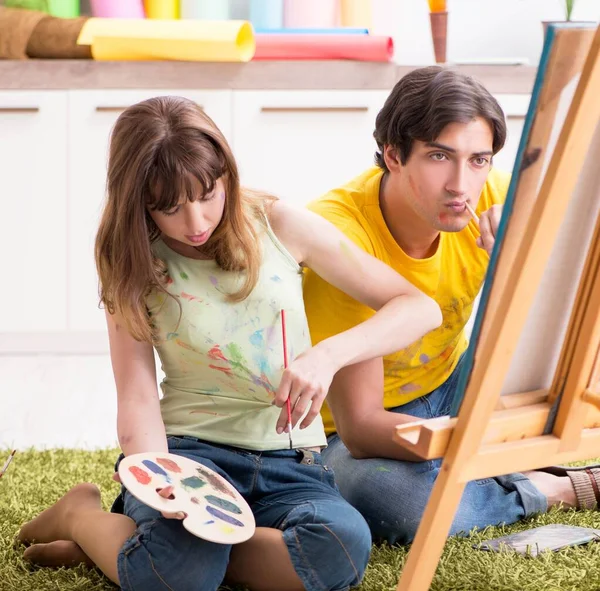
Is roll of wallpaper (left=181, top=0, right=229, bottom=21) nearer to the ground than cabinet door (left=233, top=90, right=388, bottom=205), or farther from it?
farther from it

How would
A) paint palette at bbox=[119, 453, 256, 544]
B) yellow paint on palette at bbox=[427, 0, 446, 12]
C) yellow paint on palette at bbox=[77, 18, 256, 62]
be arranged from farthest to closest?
yellow paint on palette at bbox=[427, 0, 446, 12] → yellow paint on palette at bbox=[77, 18, 256, 62] → paint palette at bbox=[119, 453, 256, 544]

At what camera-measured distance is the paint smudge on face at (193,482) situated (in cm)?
118

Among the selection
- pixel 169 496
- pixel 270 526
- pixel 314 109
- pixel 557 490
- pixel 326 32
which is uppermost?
pixel 326 32

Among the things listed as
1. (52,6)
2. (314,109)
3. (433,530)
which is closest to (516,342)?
(433,530)

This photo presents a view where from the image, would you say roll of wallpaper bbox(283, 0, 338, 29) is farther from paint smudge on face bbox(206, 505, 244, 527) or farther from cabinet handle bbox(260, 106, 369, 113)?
paint smudge on face bbox(206, 505, 244, 527)

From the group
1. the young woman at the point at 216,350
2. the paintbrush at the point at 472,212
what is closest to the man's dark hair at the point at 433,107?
the paintbrush at the point at 472,212

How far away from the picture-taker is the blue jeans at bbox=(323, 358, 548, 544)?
4.72ft

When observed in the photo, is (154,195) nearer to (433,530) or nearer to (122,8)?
(433,530)

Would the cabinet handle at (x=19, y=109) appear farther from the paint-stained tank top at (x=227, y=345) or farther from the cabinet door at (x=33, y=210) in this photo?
the paint-stained tank top at (x=227, y=345)

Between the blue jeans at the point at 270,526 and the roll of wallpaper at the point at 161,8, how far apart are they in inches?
83.6

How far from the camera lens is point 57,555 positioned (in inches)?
53.4

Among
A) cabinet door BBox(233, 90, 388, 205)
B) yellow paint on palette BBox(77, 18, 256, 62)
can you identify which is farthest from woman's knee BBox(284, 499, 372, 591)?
yellow paint on palette BBox(77, 18, 256, 62)

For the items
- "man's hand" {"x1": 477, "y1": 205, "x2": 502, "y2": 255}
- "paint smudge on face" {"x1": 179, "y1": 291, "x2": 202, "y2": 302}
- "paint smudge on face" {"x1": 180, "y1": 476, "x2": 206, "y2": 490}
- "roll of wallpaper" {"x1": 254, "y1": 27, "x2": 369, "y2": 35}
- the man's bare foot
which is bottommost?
the man's bare foot

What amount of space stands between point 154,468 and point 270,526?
19 cm
